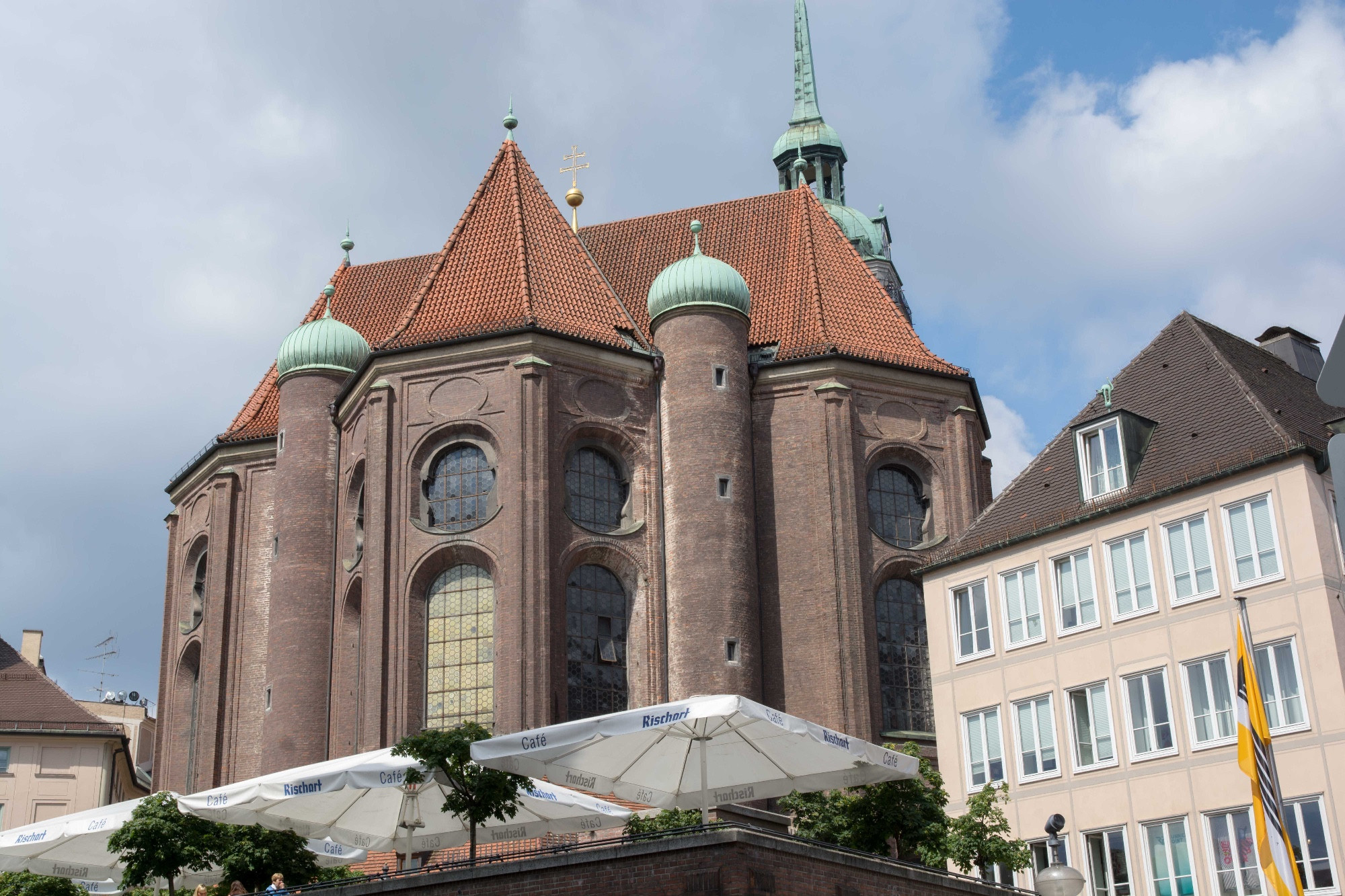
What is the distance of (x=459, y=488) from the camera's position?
3822 centimetres

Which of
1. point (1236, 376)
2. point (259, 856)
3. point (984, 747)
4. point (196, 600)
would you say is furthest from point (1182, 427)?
point (196, 600)

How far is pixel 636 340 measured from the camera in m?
40.7

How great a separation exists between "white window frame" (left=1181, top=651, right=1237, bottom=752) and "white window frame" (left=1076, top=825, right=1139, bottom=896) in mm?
2001

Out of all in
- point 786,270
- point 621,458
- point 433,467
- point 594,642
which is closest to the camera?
point 594,642

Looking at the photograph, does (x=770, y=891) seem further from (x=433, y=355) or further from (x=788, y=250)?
(x=788, y=250)

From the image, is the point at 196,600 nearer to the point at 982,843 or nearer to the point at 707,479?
the point at 707,479

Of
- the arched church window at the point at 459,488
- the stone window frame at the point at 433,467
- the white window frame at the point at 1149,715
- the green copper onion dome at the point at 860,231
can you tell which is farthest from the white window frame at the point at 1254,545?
the green copper onion dome at the point at 860,231

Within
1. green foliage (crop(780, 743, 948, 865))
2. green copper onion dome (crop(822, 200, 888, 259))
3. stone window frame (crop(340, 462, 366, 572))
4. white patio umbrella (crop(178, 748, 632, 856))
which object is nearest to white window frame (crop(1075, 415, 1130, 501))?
green foliage (crop(780, 743, 948, 865))

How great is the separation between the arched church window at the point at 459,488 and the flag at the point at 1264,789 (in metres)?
18.2

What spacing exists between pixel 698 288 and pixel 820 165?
37935mm

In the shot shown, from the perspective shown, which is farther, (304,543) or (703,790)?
(304,543)

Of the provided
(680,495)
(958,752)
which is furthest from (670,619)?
(958,752)

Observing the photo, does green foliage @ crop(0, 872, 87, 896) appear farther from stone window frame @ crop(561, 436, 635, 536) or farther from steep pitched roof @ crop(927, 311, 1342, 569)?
steep pitched roof @ crop(927, 311, 1342, 569)

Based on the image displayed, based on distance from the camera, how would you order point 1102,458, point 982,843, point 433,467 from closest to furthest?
point 982,843
point 1102,458
point 433,467
